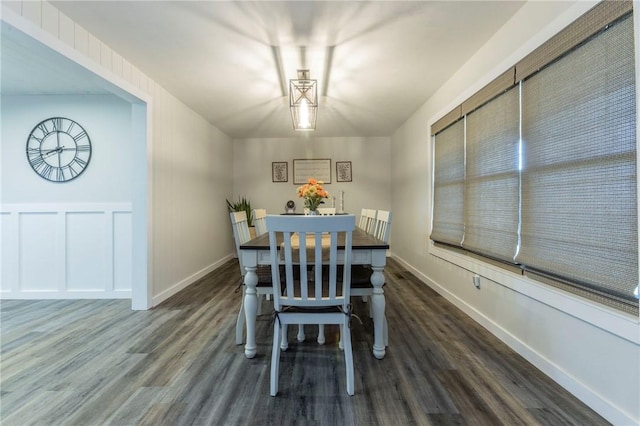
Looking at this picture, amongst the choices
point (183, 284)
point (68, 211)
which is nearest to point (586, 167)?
point (183, 284)

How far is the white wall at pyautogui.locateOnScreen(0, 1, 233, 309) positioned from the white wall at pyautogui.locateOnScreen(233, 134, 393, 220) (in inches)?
36.9

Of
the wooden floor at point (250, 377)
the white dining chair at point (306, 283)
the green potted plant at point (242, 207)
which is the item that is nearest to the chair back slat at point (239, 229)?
the white dining chair at point (306, 283)

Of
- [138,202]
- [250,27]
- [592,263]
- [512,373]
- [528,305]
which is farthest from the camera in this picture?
[138,202]

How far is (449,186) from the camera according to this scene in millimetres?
2807

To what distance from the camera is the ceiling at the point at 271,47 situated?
176cm

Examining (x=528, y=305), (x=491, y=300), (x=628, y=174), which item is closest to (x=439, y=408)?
(x=528, y=305)

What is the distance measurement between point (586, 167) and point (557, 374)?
1.14 meters

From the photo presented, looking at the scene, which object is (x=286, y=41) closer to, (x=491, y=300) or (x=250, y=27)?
(x=250, y=27)

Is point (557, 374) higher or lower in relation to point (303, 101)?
lower

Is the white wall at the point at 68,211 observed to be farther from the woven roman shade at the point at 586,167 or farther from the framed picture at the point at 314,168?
the woven roman shade at the point at 586,167

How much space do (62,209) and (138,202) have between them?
1058 millimetres

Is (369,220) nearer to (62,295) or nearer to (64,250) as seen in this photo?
(64,250)

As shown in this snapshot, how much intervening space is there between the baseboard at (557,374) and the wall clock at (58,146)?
13.9 ft

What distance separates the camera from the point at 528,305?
1.70m
